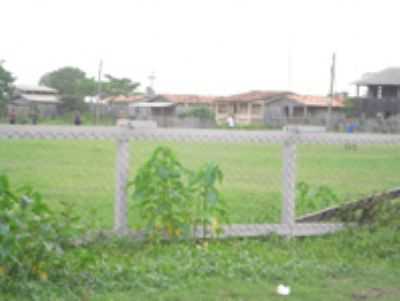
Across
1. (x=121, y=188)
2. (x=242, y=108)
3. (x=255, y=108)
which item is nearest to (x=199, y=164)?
(x=121, y=188)

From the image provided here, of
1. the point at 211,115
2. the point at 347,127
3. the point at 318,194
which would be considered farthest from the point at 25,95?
the point at 318,194

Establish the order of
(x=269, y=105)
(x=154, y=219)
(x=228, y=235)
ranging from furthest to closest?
1. (x=269, y=105)
2. (x=228, y=235)
3. (x=154, y=219)

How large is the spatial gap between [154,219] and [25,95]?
61.8m

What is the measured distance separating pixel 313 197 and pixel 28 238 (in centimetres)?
409

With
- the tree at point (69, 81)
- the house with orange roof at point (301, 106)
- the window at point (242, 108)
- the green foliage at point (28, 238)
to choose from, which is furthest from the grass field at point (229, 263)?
the tree at point (69, 81)

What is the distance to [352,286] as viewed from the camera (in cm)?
504

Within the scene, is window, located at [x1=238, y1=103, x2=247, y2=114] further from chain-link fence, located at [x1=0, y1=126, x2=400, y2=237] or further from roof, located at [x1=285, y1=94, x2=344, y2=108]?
chain-link fence, located at [x1=0, y1=126, x2=400, y2=237]

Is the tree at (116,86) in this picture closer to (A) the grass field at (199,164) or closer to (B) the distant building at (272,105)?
(B) the distant building at (272,105)

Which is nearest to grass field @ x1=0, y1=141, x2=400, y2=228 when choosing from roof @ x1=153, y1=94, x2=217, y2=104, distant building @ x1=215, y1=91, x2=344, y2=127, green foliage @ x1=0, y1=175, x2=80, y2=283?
green foliage @ x1=0, y1=175, x2=80, y2=283

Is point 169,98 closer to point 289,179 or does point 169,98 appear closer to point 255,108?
point 255,108

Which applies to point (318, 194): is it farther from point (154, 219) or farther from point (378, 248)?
point (154, 219)

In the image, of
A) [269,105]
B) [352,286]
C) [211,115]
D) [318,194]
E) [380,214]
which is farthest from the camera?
[269,105]

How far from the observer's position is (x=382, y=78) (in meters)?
56.2

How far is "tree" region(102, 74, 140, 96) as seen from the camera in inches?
2640
